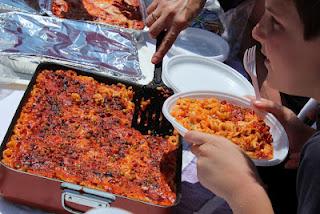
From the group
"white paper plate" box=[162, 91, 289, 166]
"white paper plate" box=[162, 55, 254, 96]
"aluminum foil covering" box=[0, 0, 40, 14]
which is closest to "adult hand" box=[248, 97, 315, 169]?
"white paper plate" box=[162, 91, 289, 166]

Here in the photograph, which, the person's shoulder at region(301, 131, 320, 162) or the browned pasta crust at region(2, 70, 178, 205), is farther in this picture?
the browned pasta crust at region(2, 70, 178, 205)

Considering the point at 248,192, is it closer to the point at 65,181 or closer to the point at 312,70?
the point at 312,70

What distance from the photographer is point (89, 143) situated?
3.98 feet

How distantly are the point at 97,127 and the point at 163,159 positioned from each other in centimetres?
20

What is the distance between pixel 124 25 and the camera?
1.85 metres

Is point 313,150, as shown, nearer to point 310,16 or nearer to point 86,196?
point 310,16

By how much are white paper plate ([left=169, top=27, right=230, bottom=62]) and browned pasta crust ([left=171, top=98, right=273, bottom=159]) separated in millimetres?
516

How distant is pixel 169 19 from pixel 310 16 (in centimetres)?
65

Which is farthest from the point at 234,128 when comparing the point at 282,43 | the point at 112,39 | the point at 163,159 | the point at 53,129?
the point at 112,39

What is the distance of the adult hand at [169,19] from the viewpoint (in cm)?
149

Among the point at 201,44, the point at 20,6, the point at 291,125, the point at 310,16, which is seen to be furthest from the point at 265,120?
the point at 20,6

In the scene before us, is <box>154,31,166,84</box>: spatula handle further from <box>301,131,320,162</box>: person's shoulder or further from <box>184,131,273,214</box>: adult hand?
<box>301,131,320,162</box>: person's shoulder

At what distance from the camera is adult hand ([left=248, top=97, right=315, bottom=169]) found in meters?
1.34

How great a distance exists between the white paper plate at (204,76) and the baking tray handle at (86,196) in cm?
59
